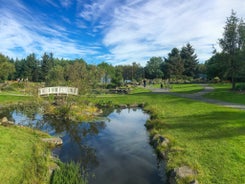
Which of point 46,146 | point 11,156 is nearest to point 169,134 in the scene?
point 46,146

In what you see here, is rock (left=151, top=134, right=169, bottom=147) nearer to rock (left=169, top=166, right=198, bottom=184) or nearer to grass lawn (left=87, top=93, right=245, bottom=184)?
grass lawn (left=87, top=93, right=245, bottom=184)

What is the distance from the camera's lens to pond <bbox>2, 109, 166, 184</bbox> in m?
6.48

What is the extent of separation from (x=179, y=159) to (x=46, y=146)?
496 cm

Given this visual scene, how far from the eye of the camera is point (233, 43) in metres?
25.2

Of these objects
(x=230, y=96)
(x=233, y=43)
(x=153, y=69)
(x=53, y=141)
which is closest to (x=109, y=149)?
(x=53, y=141)

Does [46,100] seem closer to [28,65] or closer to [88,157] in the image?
[88,157]

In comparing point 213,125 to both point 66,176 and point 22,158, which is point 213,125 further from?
point 22,158

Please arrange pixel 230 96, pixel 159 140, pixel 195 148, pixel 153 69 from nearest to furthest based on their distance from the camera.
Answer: pixel 195 148, pixel 159 140, pixel 230 96, pixel 153 69

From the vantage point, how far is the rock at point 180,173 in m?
5.55

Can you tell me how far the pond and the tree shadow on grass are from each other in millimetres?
1913

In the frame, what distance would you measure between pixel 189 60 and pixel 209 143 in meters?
54.2

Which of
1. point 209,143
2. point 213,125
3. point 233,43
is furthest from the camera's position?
point 233,43

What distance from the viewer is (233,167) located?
5801 millimetres

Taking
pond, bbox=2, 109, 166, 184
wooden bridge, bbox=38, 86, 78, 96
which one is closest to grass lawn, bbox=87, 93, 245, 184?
pond, bbox=2, 109, 166, 184
